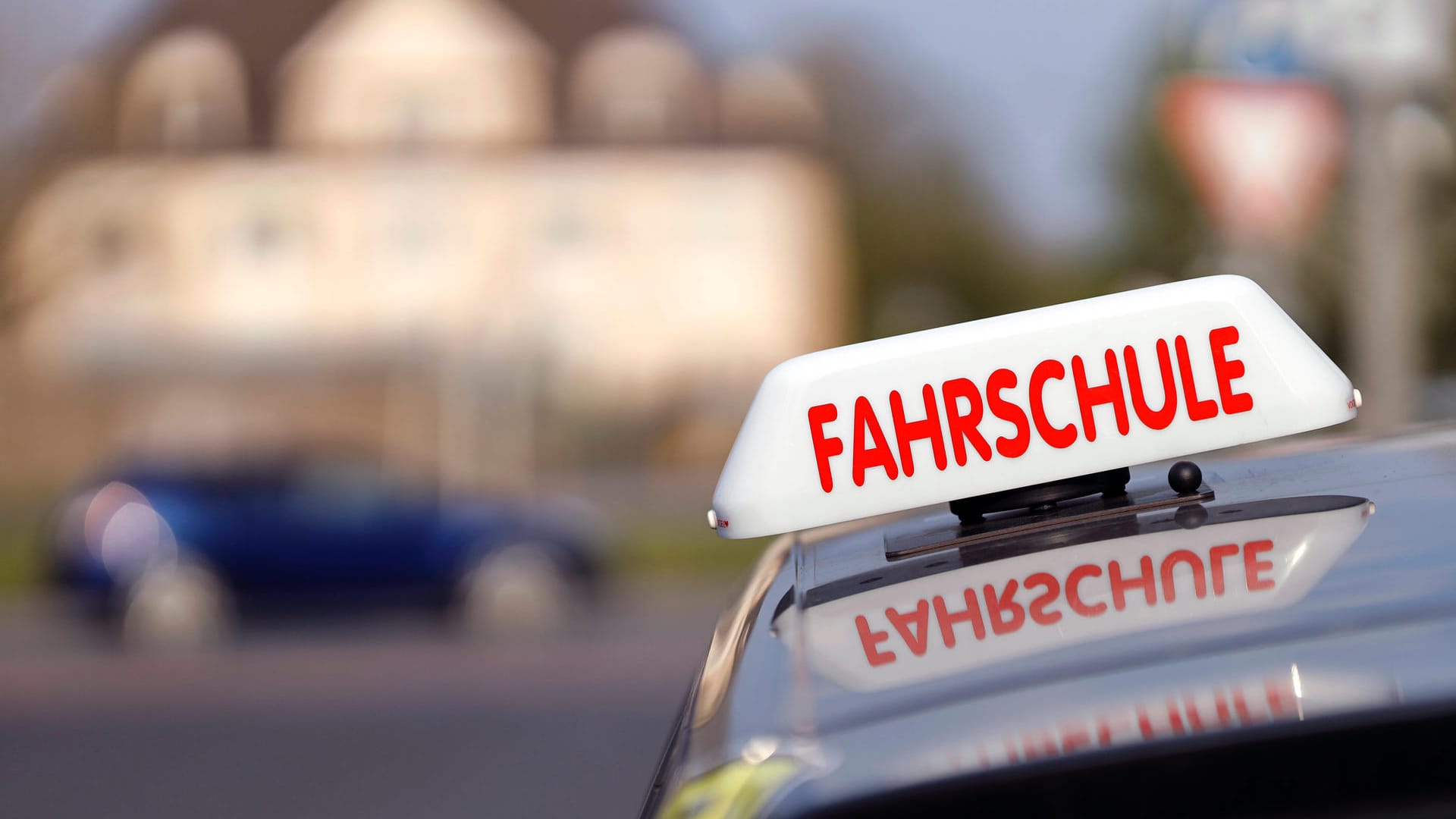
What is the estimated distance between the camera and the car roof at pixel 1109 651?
106 cm

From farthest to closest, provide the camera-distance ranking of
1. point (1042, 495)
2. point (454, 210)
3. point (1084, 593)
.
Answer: point (454, 210)
point (1042, 495)
point (1084, 593)

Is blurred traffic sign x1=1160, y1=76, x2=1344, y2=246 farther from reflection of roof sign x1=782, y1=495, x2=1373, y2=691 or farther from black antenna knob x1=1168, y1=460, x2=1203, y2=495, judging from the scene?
reflection of roof sign x1=782, y1=495, x2=1373, y2=691

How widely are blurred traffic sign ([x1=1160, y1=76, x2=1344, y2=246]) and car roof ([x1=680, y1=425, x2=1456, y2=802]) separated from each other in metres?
8.56

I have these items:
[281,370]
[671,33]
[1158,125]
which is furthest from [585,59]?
[1158,125]

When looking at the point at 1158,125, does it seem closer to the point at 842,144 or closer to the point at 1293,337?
the point at 842,144

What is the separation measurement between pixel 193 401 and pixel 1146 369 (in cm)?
3231

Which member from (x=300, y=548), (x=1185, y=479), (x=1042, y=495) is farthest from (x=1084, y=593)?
(x=300, y=548)

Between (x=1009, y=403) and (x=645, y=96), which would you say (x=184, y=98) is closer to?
(x=645, y=96)

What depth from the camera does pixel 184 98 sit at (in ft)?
113

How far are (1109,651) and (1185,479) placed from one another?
0.73 m

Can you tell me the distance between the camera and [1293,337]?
1.69 m

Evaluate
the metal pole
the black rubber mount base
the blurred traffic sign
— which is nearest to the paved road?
the blurred traffic sign

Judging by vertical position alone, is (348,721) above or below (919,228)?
below

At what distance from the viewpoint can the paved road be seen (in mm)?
7570
